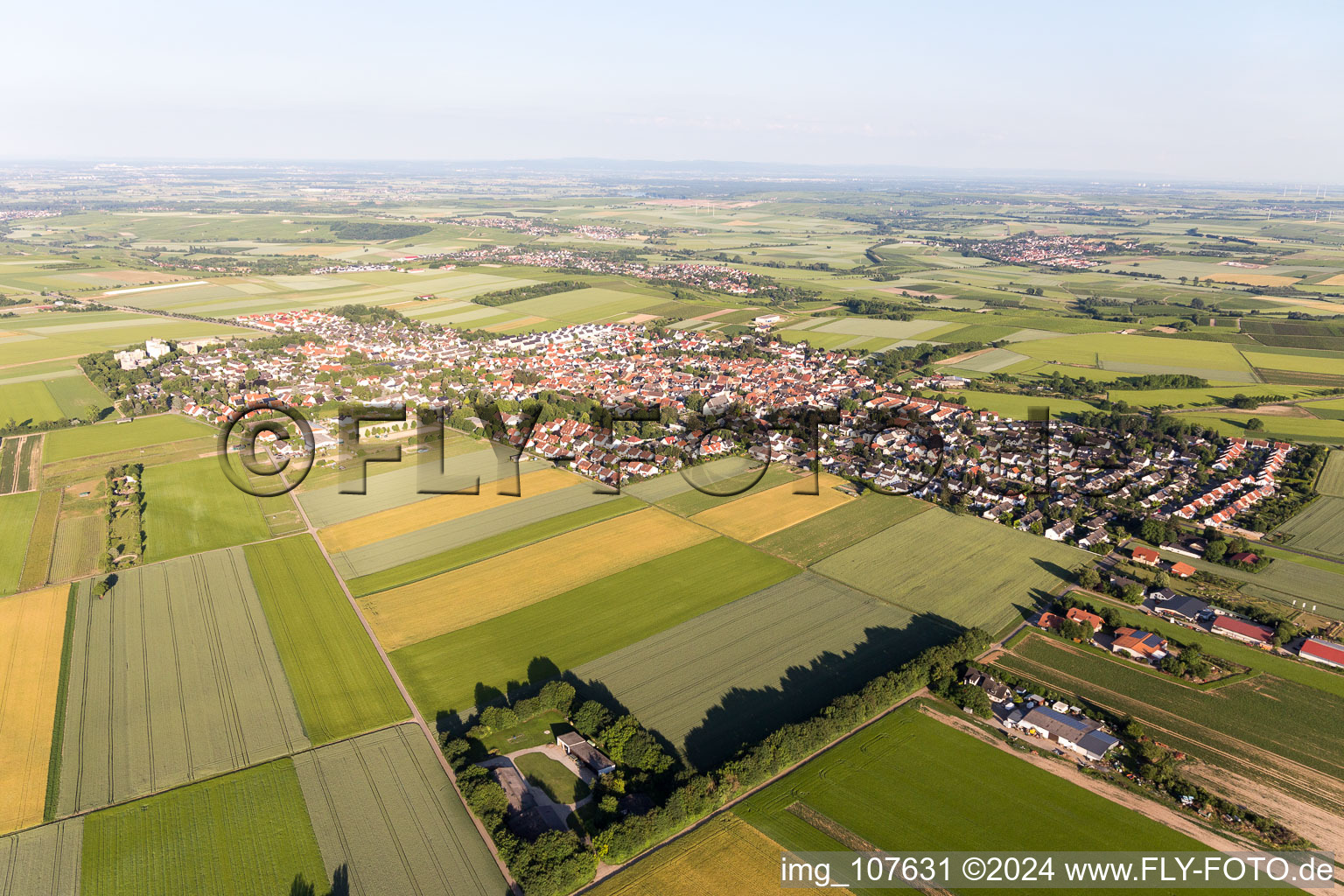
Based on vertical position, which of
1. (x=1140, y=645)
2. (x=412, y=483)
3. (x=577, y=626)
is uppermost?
(x=412, y=483)

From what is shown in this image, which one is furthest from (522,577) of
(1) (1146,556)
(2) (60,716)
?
(1) (1146,556)

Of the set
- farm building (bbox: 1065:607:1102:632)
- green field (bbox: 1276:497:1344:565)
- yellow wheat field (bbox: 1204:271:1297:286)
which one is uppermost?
yellow wheat field (bbox: 1204:271:1297:286)

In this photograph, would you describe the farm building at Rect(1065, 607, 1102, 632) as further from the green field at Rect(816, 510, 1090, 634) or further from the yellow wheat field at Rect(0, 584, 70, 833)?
the yellow wheat field at Rect(0, 584, 70, 833)

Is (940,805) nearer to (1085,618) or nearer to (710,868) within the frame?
(710,868)

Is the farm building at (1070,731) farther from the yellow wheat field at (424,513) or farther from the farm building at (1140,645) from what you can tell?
the yellow wheat field at (424,513)

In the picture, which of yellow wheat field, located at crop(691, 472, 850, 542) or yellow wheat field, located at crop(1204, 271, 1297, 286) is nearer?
yellow wheat field, located at crop(691, 472, 850, 542)

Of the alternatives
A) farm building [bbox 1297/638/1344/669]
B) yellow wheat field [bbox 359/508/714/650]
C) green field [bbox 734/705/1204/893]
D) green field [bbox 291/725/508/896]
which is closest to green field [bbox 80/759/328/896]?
green field [bbox 291/725/508/896]

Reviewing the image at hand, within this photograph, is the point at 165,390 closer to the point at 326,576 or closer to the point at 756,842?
the point at 326,576
